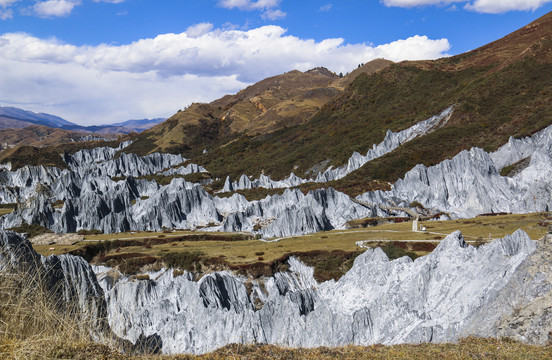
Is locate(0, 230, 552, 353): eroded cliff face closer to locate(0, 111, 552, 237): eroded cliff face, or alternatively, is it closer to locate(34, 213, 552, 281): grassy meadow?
locate(34, 213, 552, 281): grassy meadow

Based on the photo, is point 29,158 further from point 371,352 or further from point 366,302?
point 371,352

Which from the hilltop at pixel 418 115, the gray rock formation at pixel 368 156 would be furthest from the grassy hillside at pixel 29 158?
the gray rock formation at pixel 368 156

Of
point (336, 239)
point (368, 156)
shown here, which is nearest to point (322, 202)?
point (336, 239)

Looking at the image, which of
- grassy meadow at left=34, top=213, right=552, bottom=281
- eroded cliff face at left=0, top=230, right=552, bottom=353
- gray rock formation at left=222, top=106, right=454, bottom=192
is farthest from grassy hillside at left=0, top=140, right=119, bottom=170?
eroded cliff face at left=0, top=230, right=552, bottom=353

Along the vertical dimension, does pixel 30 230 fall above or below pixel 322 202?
below

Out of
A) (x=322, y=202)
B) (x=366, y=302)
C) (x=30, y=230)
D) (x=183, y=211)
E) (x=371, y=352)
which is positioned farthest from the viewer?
(x=183, y=211)

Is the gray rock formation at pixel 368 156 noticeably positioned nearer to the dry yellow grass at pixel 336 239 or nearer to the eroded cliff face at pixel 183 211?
the eroded cliff face at pixel 183 211

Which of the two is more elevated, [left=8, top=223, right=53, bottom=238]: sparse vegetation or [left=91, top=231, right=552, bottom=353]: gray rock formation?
[left=8, top=223, right=53, bottom=238]: sparse vegetation
